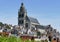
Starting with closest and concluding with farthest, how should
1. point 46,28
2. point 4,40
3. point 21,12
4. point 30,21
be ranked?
point 4,40, point 21,12, point 30,21, point 46,28

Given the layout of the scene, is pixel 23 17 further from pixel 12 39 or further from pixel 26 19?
pixel 12 39

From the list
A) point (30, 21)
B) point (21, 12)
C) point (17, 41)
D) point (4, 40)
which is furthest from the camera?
point (30, 21)

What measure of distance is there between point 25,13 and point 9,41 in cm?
12896

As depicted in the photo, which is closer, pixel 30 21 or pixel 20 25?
pixel 20 25

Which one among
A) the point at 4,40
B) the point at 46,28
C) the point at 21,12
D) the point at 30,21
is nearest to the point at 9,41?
the point at 4,40

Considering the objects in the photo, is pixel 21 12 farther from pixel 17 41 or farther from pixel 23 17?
pixel 17 41

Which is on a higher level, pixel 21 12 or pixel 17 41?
pixel 21 12

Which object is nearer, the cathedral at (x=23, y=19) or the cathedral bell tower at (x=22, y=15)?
the cathedral bell tower at (x=22, y=15)

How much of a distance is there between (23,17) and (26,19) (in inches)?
162

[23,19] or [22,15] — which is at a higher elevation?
[22,15]

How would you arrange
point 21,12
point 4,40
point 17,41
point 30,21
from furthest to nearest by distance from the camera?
1. point 30,21
2. point 21,12
3. point 17,41
4. point 4,40

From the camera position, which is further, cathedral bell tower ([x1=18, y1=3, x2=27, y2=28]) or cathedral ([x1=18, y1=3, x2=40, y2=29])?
cathedral ([x1=18, y1=3, x2=40, y2=29])

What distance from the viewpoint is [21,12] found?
14638 cm

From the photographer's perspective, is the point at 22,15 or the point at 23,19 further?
the point at 23,19
